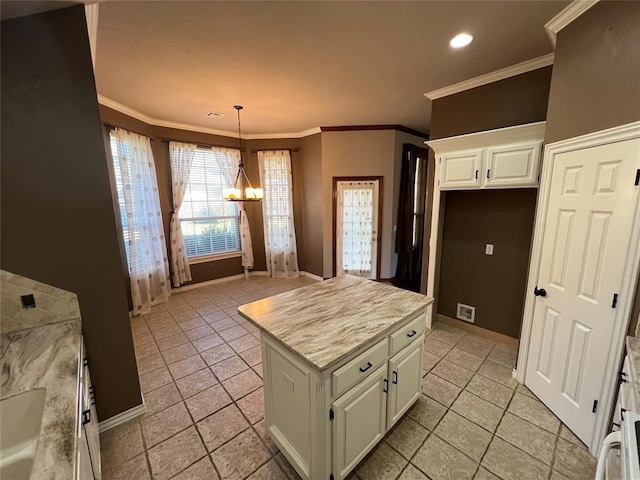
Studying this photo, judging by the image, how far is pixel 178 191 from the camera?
4434 millimetres

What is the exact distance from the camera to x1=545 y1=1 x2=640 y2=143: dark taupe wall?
147 centimetres

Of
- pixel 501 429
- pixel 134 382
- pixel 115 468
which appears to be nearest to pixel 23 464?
pixel 115 468

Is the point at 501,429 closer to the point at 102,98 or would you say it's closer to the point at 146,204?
the point at 146,204

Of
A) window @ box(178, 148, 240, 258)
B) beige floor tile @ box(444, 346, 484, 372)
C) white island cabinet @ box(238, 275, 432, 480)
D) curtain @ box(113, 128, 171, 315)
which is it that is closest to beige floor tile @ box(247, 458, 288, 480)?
white island cabinet @ box(238, 275, 432, 480)

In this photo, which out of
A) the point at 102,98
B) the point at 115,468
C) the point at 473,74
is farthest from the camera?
the point at 102,98

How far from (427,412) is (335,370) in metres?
1.29

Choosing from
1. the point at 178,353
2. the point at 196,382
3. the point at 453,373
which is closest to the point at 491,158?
the point at 453,373

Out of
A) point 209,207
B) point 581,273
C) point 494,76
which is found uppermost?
point 494,76

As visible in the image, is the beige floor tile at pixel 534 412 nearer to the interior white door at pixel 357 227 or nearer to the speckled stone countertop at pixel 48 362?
the speckled stone countertop at pixel 48 362

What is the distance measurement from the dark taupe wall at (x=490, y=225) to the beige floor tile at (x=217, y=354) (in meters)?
2.64

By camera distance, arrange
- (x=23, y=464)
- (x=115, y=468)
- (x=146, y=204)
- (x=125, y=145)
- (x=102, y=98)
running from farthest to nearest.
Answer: (x=146, y=204)
(x=125, y=145)
(x=102, y=98)
(x=115, y=468)
(x=23, y=464)

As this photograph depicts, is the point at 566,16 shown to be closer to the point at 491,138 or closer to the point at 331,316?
the point at 491,138

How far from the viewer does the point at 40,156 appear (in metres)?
1.51

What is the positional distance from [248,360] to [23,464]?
1893 millimetres
